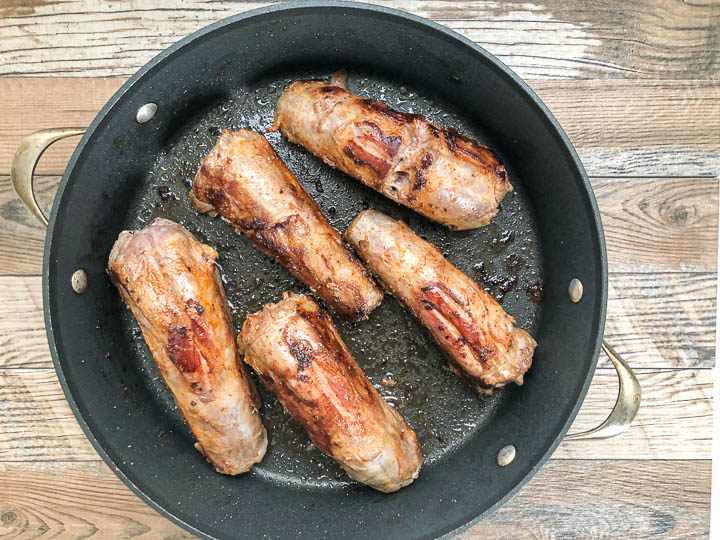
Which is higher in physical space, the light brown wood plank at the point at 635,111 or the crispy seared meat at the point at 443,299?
the light brown wood plank at the point at 635,111

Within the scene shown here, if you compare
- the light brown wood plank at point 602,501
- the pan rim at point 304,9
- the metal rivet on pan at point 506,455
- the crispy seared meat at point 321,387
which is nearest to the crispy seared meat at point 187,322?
the crispy seared meat at point 321,387

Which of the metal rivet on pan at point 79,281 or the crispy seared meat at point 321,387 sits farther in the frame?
the metal rivet on pan at point 79,281

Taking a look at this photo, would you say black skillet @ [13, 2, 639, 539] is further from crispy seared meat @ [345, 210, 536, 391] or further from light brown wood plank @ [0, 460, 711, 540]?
light brown wood plank @ [0, 460, 711, 540]

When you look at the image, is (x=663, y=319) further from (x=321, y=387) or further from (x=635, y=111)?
(x=321, y=387)

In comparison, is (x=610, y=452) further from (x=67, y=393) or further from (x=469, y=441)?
(x=67, y=393)

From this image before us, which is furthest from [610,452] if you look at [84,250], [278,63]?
[84,250]

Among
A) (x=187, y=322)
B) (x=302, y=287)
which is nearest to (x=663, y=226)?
(x=302, y=287)

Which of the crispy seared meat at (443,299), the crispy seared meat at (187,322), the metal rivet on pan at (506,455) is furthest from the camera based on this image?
the metal rivet on pan at (506,455)

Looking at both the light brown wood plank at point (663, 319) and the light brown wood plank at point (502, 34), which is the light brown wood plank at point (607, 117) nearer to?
the light brown wood plank at point (502, 34)
